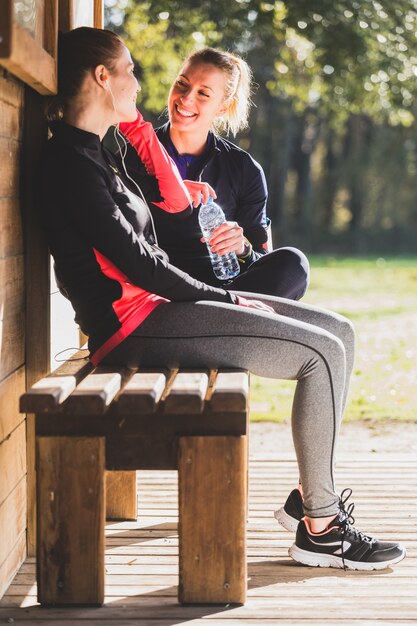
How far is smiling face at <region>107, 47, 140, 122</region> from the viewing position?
11.0 ft

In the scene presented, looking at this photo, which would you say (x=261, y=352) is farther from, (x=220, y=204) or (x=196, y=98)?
(x=196, y=98)

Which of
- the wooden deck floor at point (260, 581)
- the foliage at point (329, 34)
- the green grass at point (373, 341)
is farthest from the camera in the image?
the foliage at point (329, 34)

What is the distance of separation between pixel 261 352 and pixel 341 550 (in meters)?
0.77

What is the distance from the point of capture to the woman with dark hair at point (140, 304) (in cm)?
316

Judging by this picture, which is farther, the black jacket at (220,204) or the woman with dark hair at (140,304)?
the black jacket at (220,204)

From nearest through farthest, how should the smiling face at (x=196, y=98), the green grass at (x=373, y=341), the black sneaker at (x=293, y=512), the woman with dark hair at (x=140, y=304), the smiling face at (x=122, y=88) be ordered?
the woman with dark hair at (x=140, y=304)
the smiling face at (x=122, y=88)
the black sneaker at (x=293, y=512)
the smiling face at (x=196, y=98)
the green grass at (x=373, y=341)

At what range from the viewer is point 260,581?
3.38 metres

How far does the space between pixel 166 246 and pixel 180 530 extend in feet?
4.53

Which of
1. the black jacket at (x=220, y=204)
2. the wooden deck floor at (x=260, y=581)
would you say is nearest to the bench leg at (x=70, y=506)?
the wooden deck floor at (x=260, y=581)

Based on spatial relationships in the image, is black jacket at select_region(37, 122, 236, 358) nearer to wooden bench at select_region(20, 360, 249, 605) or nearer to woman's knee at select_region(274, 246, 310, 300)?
wooden bench at select_region(20, 360, 249, 605)

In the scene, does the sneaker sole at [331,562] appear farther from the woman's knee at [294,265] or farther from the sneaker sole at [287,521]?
the woman's knee at [294,265]

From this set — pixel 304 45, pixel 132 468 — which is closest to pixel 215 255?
pixel 132 468

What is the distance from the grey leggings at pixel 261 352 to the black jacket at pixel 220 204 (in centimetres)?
83

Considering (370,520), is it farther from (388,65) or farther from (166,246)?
(388,65)
